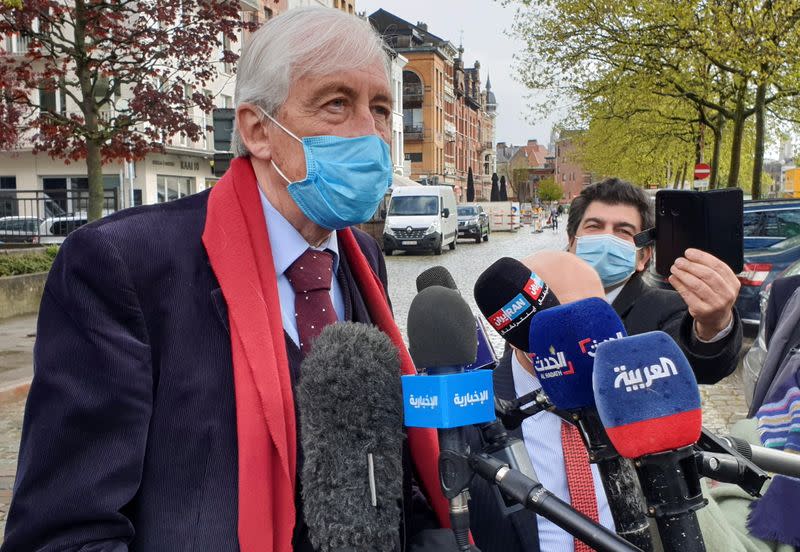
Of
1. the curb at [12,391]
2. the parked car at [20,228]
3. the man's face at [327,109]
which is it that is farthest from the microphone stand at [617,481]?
the parked car at [20,228]

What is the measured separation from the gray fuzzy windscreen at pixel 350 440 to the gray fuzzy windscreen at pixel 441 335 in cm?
8

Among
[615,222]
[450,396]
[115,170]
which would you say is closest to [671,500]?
→ [450,396]

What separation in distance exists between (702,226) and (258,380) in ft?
3.47

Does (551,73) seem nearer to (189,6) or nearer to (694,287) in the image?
(189,6)

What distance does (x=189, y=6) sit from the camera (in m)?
11.4

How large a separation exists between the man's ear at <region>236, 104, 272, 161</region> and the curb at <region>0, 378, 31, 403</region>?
640 centimetres

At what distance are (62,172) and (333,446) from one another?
37.3 meters

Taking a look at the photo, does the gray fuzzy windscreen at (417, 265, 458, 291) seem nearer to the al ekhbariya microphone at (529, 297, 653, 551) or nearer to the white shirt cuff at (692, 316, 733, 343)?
the white shirt cuff at (692, 316, 733, 343)

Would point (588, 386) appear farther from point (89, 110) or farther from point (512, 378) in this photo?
point (89, 110)

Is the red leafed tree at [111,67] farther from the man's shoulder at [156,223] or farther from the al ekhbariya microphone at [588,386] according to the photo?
the al ekhbariya microphone at [588,386]

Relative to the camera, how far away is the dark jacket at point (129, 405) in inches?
54.7

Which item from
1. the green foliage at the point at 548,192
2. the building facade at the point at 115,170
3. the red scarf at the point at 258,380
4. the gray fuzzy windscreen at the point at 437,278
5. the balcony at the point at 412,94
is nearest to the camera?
the red scarf at the point at 258,380

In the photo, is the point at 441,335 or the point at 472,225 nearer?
the point at 441,335

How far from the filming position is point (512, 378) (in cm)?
223
